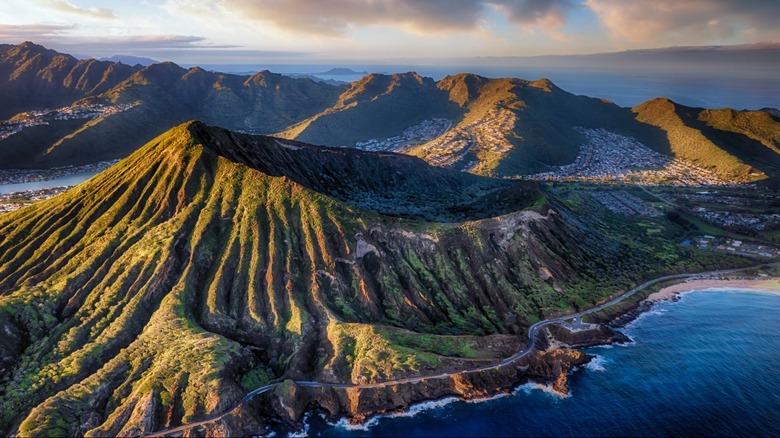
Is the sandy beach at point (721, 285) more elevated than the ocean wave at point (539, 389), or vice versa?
the sandy beach at point (721, 285)

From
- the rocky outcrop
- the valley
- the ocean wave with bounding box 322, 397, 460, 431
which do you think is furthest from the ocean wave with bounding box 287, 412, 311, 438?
the ocean wave with bounding box 322, 397, 460, 431

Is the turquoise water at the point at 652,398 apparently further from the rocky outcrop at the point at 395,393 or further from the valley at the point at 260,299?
the valley at the point at 260,299

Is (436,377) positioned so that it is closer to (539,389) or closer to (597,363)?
(539,389)

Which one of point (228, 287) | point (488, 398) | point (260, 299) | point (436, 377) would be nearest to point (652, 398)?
point (488, 398)

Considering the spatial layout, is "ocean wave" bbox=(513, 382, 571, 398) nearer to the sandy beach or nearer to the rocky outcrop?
the rocky outcrop

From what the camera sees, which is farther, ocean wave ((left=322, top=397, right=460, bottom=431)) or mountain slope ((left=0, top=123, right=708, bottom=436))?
ocean wave ((left=322, top=397, right=460, bottom=431))

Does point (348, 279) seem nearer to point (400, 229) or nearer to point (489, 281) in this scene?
point (400, 229)

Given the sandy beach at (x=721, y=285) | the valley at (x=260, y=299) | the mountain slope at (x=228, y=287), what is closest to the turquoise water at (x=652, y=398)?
the valley at (x=260, y=299)
